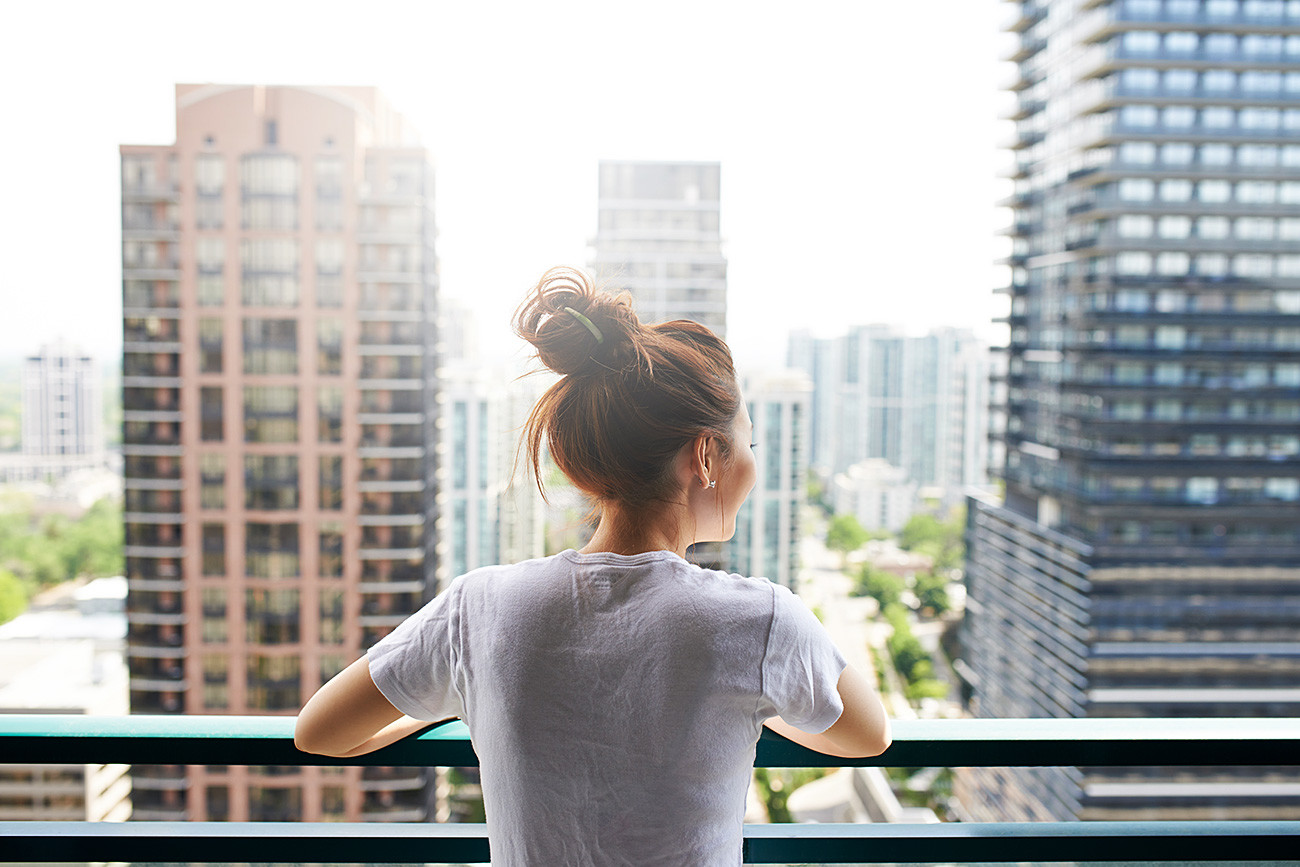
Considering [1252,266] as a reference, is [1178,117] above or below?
above

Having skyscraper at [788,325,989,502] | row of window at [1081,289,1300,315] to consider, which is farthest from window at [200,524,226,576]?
row of window at [1081,289,1300,315]

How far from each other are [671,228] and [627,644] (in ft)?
21.0

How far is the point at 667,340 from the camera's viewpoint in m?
0.42

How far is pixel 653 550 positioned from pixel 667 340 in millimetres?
111

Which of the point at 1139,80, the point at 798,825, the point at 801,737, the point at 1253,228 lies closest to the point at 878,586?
the point at 1253,228

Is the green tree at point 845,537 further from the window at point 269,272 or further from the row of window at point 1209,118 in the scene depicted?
the window at point 269,272

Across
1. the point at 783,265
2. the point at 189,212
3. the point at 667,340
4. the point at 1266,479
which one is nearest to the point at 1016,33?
the point at 783,265

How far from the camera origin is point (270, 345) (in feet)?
21.0

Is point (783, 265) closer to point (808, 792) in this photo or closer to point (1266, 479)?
point (808, 792)

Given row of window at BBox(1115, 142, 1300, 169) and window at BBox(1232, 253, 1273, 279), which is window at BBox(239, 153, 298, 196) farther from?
window at BBox(1232, 253, 1273, 279)

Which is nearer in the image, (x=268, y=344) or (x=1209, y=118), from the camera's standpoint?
(x=268, y=344)

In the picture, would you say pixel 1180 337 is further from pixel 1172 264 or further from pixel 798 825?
pixel 798 825

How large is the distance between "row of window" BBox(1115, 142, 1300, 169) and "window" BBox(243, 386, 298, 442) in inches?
287

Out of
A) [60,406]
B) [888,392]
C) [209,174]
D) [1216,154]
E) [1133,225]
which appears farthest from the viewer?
[888,392]
